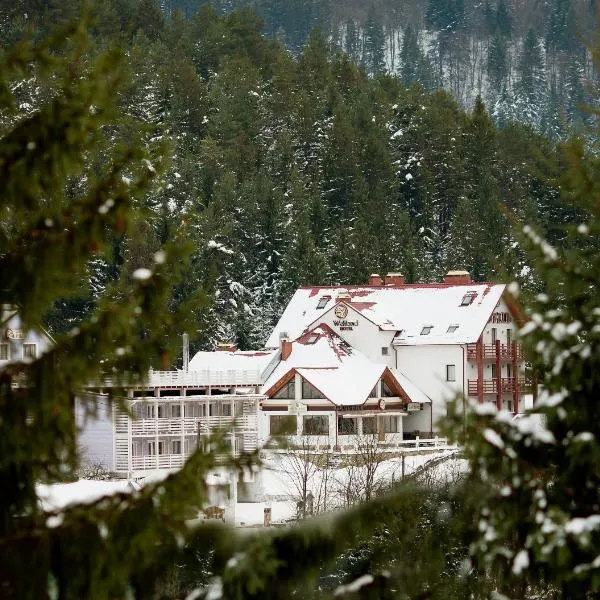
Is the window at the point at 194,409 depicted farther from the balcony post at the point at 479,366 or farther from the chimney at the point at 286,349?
the balcony post at the point at 479,366

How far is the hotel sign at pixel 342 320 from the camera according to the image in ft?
228

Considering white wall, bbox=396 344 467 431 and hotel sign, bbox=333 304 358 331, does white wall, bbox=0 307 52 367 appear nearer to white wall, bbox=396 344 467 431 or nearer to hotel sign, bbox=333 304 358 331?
white wall, bbox=396 344 467 431

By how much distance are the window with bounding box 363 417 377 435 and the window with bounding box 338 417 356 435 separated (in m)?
0.41

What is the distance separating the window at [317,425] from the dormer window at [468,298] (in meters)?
9.05

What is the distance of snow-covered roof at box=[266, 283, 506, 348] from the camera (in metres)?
69.1

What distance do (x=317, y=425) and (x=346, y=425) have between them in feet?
4.26

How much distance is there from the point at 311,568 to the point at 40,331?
140 centimetres

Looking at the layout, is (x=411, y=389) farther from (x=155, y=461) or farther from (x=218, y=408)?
(x=155, y=461)

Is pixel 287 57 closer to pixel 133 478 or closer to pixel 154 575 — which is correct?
pixel 133 478

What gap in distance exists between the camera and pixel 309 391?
65.7 meters

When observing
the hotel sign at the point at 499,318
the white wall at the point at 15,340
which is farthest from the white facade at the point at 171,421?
the white wall at the point at 15,340

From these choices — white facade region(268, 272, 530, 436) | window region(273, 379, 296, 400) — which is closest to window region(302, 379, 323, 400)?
window region(273, 379, 296, 400)

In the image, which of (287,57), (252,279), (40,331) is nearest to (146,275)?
(40,331)

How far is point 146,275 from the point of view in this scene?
6766 millimetres
